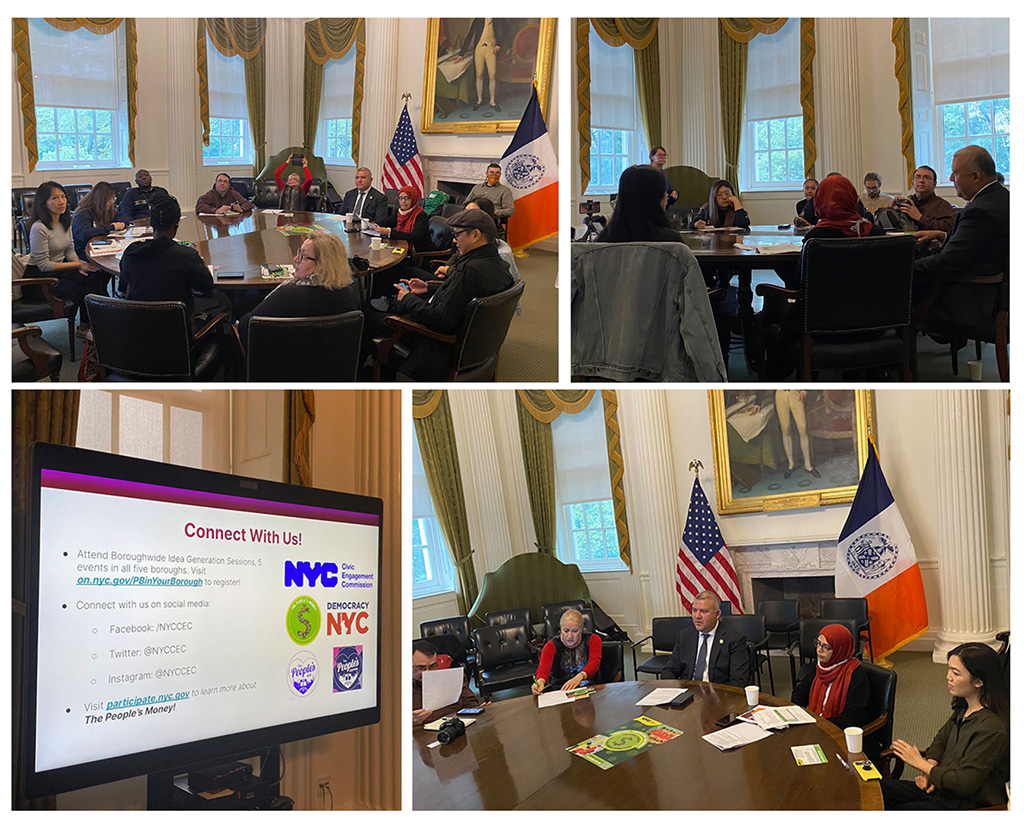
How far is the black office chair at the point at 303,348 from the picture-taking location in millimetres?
2617

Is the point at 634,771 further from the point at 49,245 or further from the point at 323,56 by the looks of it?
the point at 323,56

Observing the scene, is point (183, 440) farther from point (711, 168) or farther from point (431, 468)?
point (711, 168)

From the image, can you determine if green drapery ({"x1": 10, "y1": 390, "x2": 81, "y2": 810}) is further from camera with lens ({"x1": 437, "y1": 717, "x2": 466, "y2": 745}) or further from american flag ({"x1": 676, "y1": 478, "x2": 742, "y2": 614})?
american flag ({"x1": 676, "y1": 478, "x2": 742, "y2": 614})

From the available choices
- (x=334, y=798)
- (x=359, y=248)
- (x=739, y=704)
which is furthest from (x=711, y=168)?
(x=334, y=798)

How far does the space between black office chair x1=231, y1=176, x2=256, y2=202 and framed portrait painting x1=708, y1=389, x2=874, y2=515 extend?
4210 mm

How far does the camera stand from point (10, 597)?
1761mm

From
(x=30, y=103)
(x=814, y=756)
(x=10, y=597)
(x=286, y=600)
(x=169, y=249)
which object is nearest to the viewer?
(x=10, y=597)

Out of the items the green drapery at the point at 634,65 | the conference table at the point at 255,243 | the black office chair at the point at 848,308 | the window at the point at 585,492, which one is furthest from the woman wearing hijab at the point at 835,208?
the green drapery at the point at 634,65

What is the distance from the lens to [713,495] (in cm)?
664

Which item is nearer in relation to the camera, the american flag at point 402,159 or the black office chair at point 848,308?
the black office chair at point 848,308

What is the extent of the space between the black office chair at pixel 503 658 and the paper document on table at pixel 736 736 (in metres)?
2.92

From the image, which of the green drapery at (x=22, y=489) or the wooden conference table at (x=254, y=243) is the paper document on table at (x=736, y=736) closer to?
the green drapery at (x=22, y=489)

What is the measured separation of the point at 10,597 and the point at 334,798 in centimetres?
166

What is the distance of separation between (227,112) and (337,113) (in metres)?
0.82
